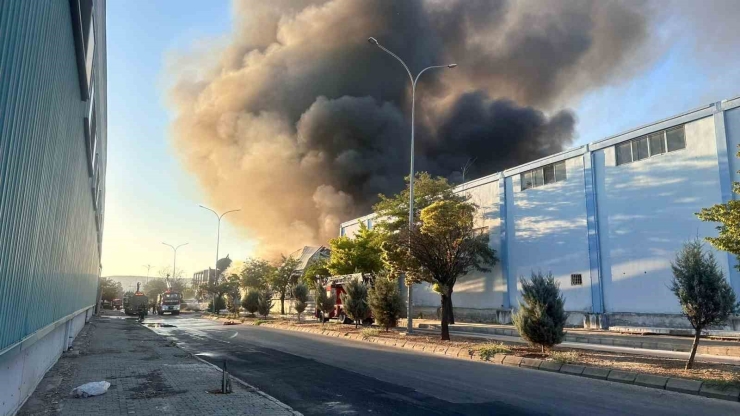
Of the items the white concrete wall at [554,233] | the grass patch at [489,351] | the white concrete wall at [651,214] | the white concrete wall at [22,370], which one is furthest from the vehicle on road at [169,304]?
the grass patch at [489,351]

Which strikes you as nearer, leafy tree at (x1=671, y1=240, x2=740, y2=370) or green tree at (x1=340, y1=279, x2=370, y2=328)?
leafy tree at (x1=671, y1=240, x2=740, y2=370)

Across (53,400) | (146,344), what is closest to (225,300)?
(146,344)

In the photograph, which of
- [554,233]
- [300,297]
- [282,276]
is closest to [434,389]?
[554,233]

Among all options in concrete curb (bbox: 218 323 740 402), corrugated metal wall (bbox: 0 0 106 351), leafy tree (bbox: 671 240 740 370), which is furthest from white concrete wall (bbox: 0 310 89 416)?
leafy tree (bbox: 671 240 740 370)

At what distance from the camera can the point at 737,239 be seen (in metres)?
9.64

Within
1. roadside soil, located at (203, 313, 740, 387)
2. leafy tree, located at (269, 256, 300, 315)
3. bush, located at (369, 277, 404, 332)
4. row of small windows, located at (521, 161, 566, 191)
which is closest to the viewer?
roadside soil, located at (203, 313, 740, 387)

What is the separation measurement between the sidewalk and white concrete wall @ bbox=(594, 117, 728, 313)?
56.7 ft

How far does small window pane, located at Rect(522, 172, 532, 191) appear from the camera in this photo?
86.7 feet

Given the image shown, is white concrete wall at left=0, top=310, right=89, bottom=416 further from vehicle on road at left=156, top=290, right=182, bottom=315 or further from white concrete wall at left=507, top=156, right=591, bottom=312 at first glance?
vehicle on road at left=156, top=290, right=182, bottom=315

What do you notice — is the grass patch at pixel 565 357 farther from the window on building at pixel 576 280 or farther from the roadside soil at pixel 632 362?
the window on building at pixel 576 280

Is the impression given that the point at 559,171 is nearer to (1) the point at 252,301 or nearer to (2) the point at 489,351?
(2) the point at 489,351

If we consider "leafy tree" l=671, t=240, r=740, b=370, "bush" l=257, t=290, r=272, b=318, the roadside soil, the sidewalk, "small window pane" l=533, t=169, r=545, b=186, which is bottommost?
the sidewalk

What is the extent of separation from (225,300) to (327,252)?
489 inches

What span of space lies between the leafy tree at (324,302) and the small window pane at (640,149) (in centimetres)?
1677
